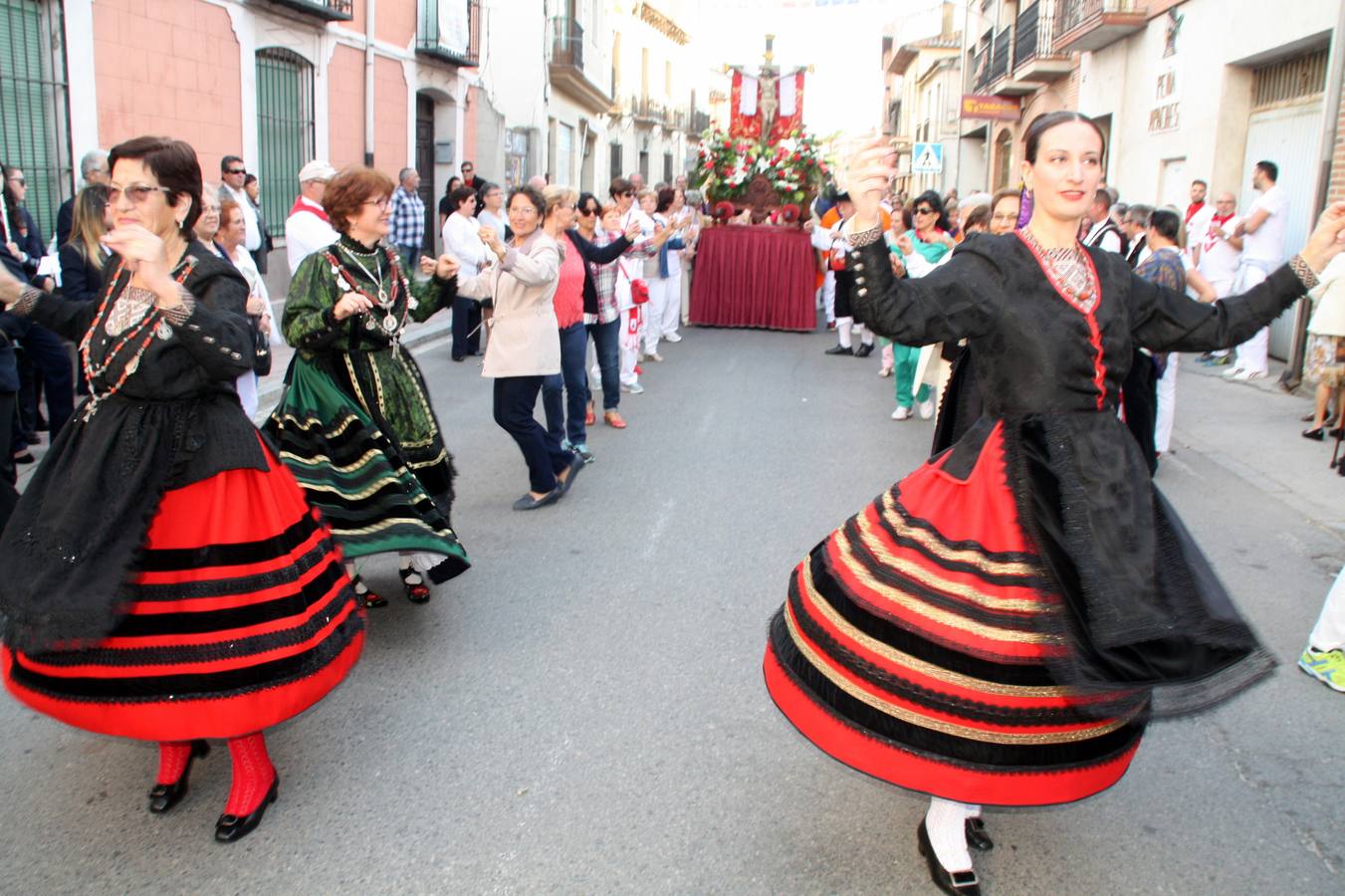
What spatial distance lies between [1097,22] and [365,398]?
54.6ft

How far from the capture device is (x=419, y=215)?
43.3 ft

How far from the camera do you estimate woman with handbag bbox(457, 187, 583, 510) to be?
6129 millimetres

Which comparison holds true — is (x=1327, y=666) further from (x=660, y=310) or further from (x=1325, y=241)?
(x=660, y=310)

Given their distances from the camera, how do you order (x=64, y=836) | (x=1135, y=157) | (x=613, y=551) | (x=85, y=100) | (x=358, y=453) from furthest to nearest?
1. (x=1135, y=157)
2. (x=85, y=100)
3. (x=613, y=551)
4. (x=358, y=453)
5. (x=64, y=836)

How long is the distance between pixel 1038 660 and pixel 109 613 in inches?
86.1

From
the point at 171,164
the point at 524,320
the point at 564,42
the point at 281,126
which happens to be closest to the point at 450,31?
the point at 281,126

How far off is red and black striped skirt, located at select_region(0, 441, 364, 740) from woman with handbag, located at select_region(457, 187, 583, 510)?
3.08 meters

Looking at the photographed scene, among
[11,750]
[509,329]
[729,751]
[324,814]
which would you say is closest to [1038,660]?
[729,751]

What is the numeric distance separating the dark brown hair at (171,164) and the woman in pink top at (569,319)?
3.40 meters

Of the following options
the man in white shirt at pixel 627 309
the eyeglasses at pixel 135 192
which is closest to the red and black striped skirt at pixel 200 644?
the eyeglasses at pixel 135 192

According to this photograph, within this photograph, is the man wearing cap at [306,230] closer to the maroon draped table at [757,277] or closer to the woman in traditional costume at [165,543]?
the woman in traditional costume at [165,543]

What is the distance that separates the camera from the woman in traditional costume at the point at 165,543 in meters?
2.93

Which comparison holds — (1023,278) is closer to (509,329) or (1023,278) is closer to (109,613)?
(109,613)

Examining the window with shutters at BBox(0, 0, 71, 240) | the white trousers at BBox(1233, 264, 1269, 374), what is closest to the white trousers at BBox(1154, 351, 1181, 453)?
the white trousers at BBox(1233, 264, 1269, 374)
